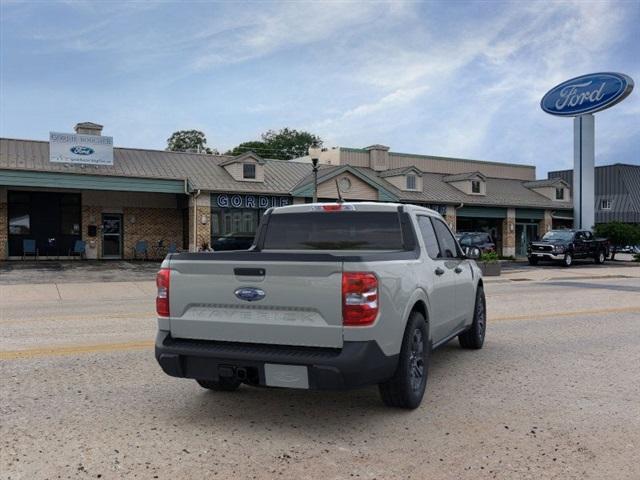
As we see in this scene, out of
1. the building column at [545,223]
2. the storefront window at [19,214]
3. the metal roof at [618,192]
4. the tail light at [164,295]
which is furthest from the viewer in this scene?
the metal roof at [618,192]

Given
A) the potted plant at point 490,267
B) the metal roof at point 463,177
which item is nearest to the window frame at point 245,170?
the potted plant at point 490,267

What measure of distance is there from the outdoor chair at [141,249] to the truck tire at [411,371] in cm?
2635

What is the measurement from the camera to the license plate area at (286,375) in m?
4.46

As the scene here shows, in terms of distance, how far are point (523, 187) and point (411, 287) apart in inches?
1684

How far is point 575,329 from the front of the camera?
31.9 feet

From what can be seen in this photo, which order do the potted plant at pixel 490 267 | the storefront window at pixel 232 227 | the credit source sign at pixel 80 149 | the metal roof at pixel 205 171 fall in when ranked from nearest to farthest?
the potted plant at pixel 490 267, the credit source sign at pixel 80 149, the metal roof at pixel 205 171, the storefront window at pixel 232 227

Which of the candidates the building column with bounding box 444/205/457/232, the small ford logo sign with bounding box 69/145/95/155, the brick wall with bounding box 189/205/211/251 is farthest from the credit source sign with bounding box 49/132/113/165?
the building column with bounding box 444/205/457/232

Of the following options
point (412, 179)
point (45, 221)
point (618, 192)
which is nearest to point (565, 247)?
point (412, 179)

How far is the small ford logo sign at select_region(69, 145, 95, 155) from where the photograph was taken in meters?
27.2

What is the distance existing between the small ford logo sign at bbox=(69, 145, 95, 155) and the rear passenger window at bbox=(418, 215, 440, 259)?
24196 millimetres

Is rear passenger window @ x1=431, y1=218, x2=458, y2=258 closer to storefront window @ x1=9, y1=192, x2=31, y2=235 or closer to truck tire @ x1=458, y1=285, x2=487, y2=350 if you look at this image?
truck tire @ x1=458, y1=285, x2=487, y2=350

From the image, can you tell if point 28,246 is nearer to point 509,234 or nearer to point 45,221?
point 45,221

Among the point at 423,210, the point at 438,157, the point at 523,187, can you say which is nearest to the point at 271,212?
the point at 423,210

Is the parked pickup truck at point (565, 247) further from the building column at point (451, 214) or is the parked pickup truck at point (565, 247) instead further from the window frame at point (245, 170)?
the window frame at point (245, 170)
